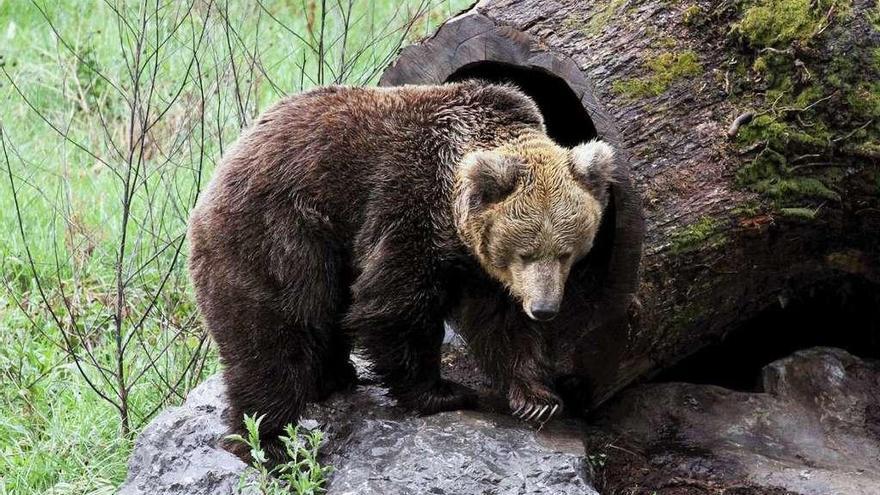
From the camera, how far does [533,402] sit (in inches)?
216

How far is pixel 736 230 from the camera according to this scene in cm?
565

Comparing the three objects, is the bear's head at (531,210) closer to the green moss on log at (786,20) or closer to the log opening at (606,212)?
the log opening at (606,212)

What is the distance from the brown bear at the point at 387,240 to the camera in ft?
17.5

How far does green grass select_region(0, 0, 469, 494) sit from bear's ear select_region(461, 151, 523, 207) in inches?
80.6

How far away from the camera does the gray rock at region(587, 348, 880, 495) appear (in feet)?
18.9

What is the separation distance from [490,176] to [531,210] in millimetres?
238

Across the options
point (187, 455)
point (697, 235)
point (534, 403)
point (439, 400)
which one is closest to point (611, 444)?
point (534, 403)

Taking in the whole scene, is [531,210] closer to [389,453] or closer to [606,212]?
[606,212]

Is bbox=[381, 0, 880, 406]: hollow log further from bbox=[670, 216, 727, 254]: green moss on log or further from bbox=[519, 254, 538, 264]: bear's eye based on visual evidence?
bbox=[519, 254, 538, 264]: bear's eye

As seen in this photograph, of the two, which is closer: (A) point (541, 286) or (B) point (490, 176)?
(A) point (541, 286)

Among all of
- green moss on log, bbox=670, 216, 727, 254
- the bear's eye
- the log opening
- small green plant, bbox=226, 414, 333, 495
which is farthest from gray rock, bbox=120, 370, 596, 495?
green moss on log, bbox=670, 216, 727, 254

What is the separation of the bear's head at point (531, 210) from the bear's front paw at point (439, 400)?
62 cm

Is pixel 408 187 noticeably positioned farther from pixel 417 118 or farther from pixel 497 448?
pixel 497 448

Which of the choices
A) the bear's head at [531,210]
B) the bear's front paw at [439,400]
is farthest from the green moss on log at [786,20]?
the bear's front paw at [439,400]
